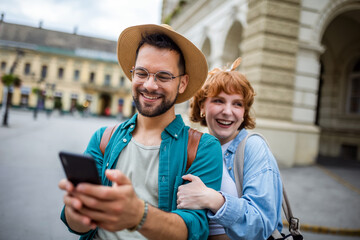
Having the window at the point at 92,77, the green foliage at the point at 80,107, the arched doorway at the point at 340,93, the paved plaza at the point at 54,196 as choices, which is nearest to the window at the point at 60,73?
the window at the point at 92,77

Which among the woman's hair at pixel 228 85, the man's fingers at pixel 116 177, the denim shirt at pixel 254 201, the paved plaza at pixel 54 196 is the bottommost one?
the paved plaza at pixel 54 196

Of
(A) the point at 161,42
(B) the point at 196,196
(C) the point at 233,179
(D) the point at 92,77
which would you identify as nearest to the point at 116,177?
(B) the point at 196,196

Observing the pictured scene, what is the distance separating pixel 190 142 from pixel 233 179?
0.46m

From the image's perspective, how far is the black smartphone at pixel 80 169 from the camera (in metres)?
0.85

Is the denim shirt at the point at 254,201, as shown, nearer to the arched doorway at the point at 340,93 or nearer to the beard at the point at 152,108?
the beard at the point at 152,108

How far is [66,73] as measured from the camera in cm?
4194

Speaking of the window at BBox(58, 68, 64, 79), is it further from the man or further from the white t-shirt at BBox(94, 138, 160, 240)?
the white t-shirt at BBox(94, 138, 160, 240)

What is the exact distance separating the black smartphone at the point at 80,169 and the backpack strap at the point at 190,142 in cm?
64

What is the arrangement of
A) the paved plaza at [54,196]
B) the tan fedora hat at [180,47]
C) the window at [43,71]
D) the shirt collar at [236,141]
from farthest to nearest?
1. the window at [43,71]
2. the paved plaza at [54,196]
3. the shirt collar at [236,141]
4. the tan fedora hat at [180,47]

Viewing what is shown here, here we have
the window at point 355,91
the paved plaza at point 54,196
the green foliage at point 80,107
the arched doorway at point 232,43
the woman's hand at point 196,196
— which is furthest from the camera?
the green foliage at point 80,107

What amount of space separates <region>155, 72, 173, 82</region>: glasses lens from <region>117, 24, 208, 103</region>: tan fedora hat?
0.72 ft

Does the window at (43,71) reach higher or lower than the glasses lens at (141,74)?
higher

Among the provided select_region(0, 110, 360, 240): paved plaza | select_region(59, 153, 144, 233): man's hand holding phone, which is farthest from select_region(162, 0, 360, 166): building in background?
select_region(59, 153, 144, 233): man's hand holding phone

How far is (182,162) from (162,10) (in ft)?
71.3
